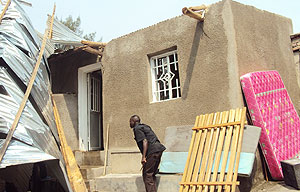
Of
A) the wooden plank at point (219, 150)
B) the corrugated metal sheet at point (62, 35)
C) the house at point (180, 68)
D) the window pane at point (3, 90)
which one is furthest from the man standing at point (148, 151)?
the corrugated metal sheet at point (62, 35)

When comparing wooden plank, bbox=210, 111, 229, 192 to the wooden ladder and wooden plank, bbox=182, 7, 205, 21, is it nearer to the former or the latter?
the wooden ladder

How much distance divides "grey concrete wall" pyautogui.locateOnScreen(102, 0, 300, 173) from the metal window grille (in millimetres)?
1389

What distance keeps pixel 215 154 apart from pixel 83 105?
15.9 feet

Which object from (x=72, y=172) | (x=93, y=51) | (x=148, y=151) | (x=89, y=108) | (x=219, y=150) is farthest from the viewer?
(x=89, y=108)

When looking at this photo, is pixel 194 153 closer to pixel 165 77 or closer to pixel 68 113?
pixel 165 77

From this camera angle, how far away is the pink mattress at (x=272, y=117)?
4465mm

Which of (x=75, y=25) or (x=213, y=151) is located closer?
(x=213, y=151)

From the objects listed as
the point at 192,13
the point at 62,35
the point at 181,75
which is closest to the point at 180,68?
the point at 181,75

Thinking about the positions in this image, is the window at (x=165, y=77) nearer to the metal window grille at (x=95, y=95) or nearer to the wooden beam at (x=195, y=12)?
the wooden beam at (x=195, y=12)

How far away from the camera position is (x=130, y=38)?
6.47 m

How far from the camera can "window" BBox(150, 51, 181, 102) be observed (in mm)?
5773

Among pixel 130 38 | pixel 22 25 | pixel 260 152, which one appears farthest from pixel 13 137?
pixel 260 152

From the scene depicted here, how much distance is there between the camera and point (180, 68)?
5.48 m

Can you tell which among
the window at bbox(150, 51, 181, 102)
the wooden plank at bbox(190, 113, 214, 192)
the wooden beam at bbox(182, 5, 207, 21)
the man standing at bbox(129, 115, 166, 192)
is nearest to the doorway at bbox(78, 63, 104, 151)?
the window at bbox(150, 51, 181, 102)
